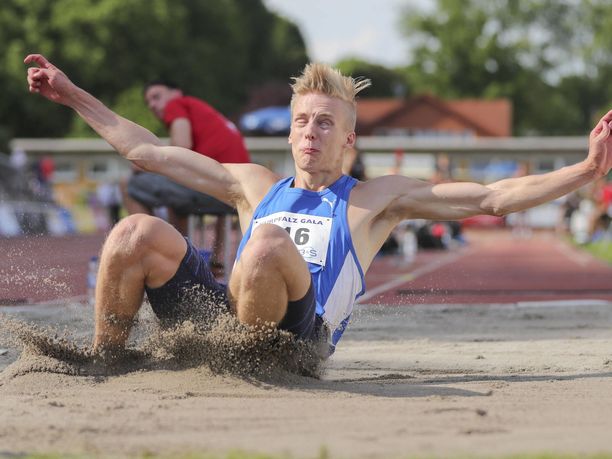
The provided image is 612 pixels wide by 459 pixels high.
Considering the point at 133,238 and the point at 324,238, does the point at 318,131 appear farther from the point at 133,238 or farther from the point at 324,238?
the point at 133,238

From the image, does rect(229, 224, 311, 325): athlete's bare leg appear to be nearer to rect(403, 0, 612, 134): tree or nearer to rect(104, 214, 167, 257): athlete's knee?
rect(104, 214, 167, 257): athlete's knee

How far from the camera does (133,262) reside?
4.61 metres

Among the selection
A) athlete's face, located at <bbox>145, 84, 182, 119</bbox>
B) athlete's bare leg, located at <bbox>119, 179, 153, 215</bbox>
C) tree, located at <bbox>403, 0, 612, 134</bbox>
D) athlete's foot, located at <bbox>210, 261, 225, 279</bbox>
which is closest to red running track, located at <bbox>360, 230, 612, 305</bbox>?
athlete's foot, located at <bbox>210, 261, 225, 279</bbox>

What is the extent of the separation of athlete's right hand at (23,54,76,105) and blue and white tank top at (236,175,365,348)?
110 centimetres

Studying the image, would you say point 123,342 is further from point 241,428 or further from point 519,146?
point 519,146

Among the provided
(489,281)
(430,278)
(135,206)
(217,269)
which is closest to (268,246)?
(217,269)

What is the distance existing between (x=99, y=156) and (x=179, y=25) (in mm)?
10899

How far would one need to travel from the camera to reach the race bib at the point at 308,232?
480cm

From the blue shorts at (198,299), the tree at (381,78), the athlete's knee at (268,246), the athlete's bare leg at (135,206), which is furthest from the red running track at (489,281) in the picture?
the tree at (381,78)

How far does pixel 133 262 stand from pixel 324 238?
31.6 inches

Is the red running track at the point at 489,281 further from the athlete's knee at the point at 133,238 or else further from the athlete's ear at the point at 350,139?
the athlete's knee at the point at 133,238

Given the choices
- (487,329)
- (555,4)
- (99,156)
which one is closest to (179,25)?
(99,156)

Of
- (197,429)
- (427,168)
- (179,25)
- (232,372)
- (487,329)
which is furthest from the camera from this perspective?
(179,25)

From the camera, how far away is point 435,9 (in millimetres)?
77625
